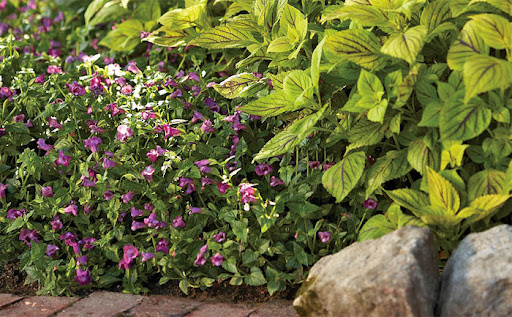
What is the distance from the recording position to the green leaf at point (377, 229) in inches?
88.7

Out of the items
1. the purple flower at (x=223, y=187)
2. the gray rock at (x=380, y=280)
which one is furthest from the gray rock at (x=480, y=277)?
the purple flower at (x=223, y=187)

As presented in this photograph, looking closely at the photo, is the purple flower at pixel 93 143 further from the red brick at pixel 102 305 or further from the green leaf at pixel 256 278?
the green leaf at pixel 256 278

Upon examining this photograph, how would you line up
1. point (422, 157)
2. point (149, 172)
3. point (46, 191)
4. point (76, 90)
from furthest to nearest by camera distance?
point (76, 90), point (46, 191), point (149, 172), point (422, 157)

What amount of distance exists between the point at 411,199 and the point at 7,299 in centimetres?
162

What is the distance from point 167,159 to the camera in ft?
8.87

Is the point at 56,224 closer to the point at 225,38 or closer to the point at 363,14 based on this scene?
the point at 225,38

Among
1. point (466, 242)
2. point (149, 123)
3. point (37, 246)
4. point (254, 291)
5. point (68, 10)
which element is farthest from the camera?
point (68, 10)

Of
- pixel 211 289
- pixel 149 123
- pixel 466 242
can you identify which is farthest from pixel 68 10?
pixel 466 242

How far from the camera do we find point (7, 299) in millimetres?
2527

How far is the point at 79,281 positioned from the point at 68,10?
105 inches

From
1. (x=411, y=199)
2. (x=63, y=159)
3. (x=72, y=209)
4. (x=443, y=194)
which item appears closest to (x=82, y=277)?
(x=72, y=209)

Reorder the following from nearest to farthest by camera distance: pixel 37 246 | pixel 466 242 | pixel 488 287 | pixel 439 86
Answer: pixel 488 287, pixel 466 242, pixel 439 86, pixel 37 246

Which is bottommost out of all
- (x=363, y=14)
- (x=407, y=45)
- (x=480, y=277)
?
(x=480, y=277)

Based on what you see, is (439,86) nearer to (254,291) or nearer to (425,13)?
(425,13)
